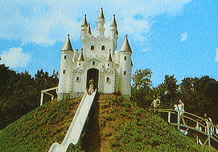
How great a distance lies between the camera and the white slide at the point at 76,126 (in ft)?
89.5

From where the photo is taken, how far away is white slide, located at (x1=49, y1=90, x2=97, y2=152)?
2728cm

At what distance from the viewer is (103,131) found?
3219cm

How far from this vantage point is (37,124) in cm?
3566

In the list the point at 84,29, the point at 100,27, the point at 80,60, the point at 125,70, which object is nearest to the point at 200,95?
the point at 125,70

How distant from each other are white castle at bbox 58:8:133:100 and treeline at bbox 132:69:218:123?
18.1 m

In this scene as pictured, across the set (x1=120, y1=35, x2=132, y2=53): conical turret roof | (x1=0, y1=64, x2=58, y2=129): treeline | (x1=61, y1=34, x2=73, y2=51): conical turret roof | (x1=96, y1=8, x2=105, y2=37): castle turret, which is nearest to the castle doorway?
(x1=61, y1=34, x2=73, y2=51): conical turret roof

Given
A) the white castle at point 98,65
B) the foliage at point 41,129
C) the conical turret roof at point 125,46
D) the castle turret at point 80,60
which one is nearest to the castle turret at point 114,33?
the white castle at point 98,65

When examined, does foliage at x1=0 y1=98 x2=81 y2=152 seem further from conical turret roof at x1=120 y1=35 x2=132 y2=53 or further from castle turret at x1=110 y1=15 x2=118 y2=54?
castle turret at x1=110 y1=15 x2=118 y2=54

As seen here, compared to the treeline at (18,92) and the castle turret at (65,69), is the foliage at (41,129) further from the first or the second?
the treeline at (18,92)

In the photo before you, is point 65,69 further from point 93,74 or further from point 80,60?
point 93,74

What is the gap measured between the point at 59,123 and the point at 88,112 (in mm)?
3535

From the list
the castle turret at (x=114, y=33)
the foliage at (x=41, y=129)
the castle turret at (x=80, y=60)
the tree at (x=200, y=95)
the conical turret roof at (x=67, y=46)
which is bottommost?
the foliage at (x=41, y=129)

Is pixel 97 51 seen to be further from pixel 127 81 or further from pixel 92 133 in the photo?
pixel 92 133

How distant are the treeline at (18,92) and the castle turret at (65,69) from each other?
40.8 ft
